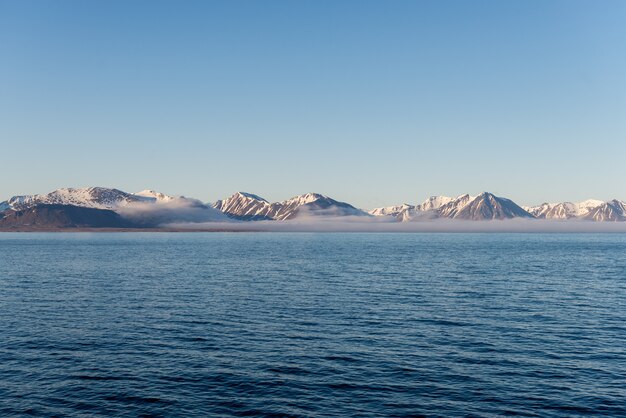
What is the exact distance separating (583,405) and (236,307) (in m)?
51.4

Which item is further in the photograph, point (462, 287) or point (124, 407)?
point (462, 287)

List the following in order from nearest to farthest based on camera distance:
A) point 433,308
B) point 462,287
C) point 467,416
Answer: point 467,416 < point 433,308 < point 462,287

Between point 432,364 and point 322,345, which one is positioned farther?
point 322,345

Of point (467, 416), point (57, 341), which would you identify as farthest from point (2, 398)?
point (467, 416)

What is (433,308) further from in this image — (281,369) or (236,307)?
(281,369)

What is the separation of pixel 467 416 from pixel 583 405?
917cm

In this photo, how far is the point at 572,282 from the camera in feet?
379

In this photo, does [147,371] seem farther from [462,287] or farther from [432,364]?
[462,287]

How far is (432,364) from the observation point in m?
49.3

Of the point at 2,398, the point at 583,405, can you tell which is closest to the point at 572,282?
the point at 583,405

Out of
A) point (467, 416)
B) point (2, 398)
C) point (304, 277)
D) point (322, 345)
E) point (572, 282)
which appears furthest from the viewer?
point (304, 277)

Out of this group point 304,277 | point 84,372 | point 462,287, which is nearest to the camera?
point 84,372

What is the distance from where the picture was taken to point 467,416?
37219 mm

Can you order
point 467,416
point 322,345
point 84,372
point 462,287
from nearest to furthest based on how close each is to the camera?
1. point 467,416
2. point 84,372
3. point 322,345
4. point 462,287
